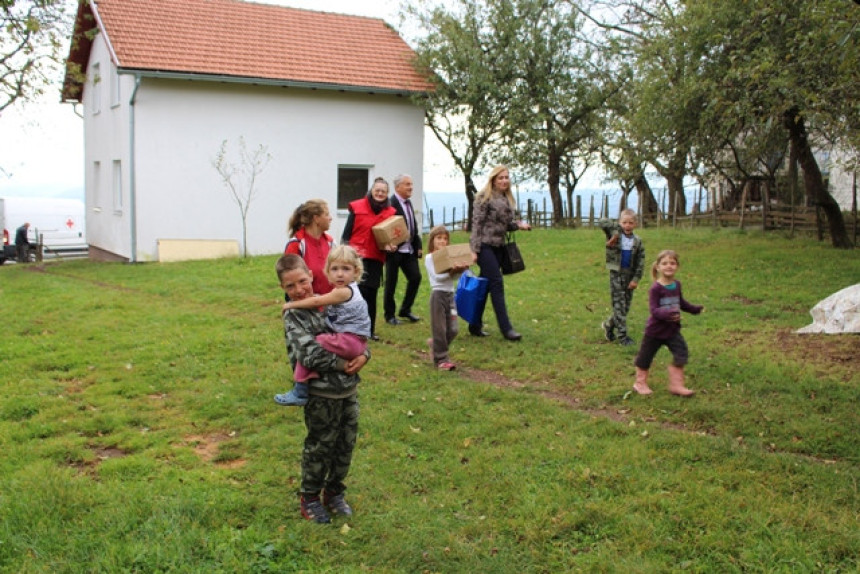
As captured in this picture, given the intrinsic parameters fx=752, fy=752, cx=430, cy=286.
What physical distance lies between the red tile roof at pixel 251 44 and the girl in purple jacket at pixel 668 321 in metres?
15.0

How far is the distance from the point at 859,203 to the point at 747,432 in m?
27.5

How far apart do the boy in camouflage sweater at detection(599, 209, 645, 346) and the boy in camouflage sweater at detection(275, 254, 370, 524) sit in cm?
480

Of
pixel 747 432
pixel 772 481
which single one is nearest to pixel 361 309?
pixel 772 481

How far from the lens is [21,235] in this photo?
27.2 metres

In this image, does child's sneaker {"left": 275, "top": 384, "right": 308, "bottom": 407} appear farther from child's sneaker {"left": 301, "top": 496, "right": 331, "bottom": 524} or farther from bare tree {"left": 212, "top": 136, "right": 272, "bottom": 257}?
bare tree {"left": 212, "top": 136, "right": 272, "bottom": 257}

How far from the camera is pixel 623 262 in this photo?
329 inches

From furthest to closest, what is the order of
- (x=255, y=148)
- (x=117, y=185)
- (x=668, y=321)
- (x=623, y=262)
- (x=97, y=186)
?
(x=97, y=186), (x=117, y=185), (x=255, y=148), (x=623, y=262), (x=668, y=321)

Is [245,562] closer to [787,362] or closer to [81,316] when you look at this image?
[787,362]

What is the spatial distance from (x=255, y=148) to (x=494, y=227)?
1279 cm

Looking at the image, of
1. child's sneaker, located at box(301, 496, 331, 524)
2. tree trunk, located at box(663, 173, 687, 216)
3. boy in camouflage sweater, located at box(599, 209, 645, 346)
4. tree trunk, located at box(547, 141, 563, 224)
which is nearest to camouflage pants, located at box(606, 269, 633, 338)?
boy in camouflage sweater, located at box(599, 209, 645, 346)

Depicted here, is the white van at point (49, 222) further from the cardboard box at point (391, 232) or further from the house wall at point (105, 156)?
the cardboard box at point (391, 232)

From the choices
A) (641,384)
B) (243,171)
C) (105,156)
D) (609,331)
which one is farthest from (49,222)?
(641,384)

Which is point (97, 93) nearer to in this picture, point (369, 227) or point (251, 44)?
point (251, 44)

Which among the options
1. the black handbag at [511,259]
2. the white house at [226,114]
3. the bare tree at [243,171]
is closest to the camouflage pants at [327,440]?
the black handbag at [511,259]
